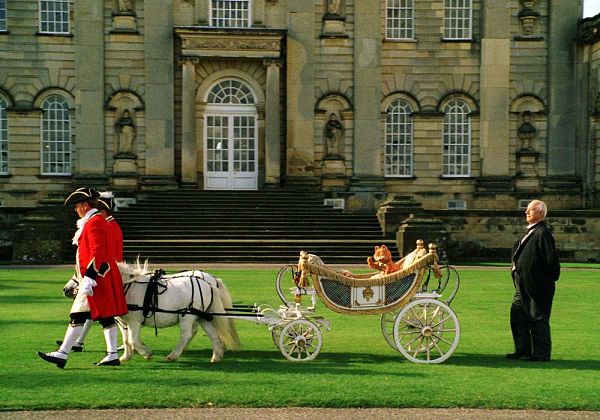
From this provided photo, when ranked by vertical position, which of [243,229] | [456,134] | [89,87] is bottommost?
[243,229]

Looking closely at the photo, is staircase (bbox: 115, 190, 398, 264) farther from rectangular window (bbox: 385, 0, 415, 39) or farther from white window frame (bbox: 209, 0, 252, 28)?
rectangular window (bbox: 385, 0, 415, 39)

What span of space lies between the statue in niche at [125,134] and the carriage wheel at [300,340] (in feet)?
79.5

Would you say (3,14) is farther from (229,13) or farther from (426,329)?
(426,329)

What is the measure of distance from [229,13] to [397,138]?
28.9ft

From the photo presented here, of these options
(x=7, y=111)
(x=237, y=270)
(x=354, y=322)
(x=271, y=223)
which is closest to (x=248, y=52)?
(x=271, y=223)

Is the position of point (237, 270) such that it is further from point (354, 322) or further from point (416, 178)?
point (416, 178)

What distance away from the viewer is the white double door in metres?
33.9

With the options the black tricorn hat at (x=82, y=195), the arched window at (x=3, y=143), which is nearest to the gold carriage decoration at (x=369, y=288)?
the black tricorn hat at (x=82, y=195)

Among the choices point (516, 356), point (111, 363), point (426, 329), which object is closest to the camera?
point (111, 363)

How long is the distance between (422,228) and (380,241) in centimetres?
185

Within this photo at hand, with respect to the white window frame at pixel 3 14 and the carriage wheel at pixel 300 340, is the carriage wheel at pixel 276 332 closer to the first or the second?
the carriage wheel at pixel 300 340

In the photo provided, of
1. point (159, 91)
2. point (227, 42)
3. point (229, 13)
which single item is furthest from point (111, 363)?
point (229, 13)

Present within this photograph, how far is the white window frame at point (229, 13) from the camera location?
33.4m

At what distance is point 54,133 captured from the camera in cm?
3372
